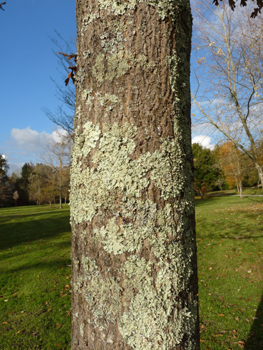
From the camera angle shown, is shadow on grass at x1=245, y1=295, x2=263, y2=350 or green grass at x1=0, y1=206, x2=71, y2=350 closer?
shadow on grass at x1=245, y1=295, x2=263, y2=350

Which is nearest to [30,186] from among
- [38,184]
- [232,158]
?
[38,184]

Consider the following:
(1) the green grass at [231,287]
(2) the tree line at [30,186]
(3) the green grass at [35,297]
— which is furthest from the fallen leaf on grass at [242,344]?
(2) the tree line at [30,186]

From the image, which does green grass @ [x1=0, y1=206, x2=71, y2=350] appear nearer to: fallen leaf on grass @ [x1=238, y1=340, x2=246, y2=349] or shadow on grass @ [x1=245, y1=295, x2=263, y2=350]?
fallen leaf on grass @ [x1=238, y1=340, x2=246, y2=349]

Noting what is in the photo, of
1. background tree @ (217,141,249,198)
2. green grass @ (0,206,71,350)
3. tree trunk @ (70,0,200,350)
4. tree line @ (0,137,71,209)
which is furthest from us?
tree line @ (0,137,71,209)

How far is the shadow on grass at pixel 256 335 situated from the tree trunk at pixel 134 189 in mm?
3654

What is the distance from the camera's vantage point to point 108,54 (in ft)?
3.75

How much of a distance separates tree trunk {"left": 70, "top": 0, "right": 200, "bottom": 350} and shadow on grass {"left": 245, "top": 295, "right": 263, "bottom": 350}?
3.65 metres

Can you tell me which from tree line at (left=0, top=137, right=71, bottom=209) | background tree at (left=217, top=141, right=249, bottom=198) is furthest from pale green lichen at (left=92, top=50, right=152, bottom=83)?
tree line at (left=0, top=137, right=71, bottom=209)

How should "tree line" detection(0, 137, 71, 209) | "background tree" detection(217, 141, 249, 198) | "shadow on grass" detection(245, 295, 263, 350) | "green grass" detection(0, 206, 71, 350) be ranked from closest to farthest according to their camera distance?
"shadow on grass" detection(245, 295, 263, 350)
"green grass" detection(0, 206, 71, 350)
"background tree" detection(217, 141, 249, 198)
"tree line" detection(0, 137, 71, 209)

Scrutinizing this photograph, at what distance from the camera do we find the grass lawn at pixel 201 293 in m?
3.99

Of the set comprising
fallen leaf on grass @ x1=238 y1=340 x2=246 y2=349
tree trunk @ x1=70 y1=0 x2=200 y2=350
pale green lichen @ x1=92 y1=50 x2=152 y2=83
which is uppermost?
pale green lichen @ x1=92 y1=50 x2=152 y2=83

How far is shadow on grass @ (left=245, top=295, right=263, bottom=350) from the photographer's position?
3.77 meters

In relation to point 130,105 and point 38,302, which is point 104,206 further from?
point 38,302

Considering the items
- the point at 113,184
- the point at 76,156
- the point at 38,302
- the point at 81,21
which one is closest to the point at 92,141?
the point at 76,156
